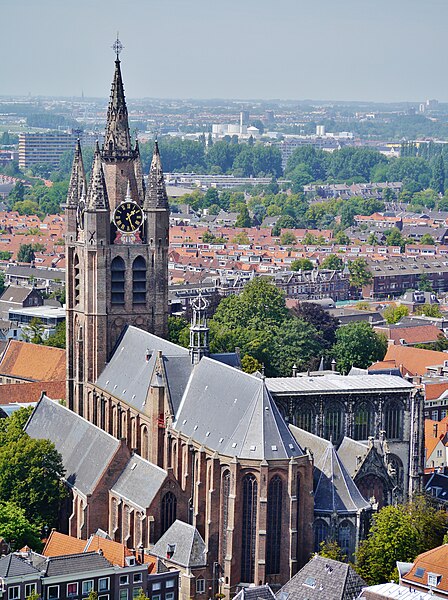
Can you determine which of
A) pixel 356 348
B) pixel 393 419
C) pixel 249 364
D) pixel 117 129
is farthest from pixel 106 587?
pixel 356 348

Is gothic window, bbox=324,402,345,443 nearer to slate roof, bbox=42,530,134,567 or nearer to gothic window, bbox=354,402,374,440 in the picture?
gothic window, bbox=354,402,374,440

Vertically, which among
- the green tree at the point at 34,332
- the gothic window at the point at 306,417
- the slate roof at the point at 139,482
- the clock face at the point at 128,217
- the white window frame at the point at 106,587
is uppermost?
the clock face at the point at 128,217

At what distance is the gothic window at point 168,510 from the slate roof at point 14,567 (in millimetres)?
10621

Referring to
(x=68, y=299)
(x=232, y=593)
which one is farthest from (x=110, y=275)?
(x=232, y=593)

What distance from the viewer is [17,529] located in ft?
278

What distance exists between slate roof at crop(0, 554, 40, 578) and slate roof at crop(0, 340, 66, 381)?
46247 millimetres

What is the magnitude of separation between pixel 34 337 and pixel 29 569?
67.6 meters

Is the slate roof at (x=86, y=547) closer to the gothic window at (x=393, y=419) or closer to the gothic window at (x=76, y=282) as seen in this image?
the gothic window at (x=393, y=419)

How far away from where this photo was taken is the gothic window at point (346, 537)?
84875 millimetres

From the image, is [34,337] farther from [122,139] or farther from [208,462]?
[208,462]

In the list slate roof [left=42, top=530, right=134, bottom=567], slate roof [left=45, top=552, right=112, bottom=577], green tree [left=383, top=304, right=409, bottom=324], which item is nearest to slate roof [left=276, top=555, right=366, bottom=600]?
slate roof [left=42, top=530, right=134, bottom=567]

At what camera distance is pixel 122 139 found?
344 feet

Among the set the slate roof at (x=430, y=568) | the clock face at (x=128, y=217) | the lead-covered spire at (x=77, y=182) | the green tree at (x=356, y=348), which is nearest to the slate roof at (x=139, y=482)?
the slate roof at (x=430, y=568)

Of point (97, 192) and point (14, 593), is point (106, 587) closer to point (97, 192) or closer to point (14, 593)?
point (14, 593)
